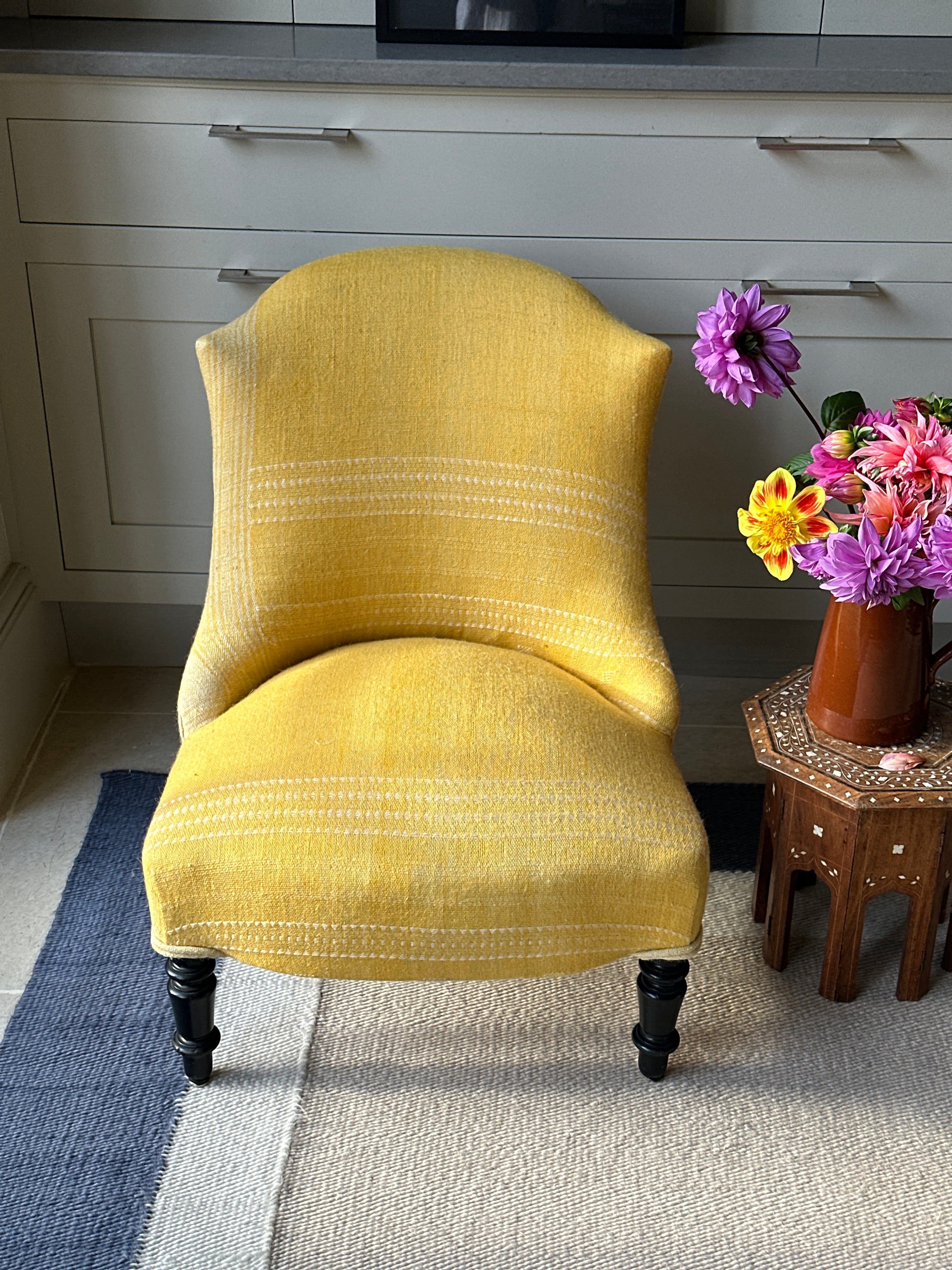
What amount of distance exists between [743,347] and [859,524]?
0.78 ft

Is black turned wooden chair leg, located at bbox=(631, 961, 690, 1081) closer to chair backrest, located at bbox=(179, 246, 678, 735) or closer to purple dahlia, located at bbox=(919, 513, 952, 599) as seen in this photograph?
chair backrest, located at bbox=(179, 246, 678, 735)

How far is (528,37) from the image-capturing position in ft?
5.81

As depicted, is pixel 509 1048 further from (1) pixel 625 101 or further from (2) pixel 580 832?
(1) pixel 625 101

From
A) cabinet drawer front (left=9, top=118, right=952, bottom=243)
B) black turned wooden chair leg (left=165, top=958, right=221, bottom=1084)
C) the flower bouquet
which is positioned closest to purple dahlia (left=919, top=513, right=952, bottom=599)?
the flower bouquet

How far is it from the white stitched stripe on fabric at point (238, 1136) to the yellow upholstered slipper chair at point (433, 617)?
0.05 metres

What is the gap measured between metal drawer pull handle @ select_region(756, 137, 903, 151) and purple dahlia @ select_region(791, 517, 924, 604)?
2.30 feet

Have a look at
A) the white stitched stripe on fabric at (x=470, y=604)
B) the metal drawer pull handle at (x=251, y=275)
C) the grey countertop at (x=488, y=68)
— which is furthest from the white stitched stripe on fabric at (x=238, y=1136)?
the grey countertop at (x=488, y=68)

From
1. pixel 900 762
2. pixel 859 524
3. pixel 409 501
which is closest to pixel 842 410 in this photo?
pixel 859 524

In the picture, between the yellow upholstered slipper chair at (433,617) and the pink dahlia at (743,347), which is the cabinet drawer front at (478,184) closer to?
the yellow upholstered slipper chair at (433,617)

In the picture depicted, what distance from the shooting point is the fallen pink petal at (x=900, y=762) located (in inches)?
56.4

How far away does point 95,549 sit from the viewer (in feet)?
6.66

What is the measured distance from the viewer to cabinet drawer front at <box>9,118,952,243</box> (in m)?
1.72

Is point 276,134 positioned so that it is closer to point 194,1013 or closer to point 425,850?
point 425,850

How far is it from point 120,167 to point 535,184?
0.60m
